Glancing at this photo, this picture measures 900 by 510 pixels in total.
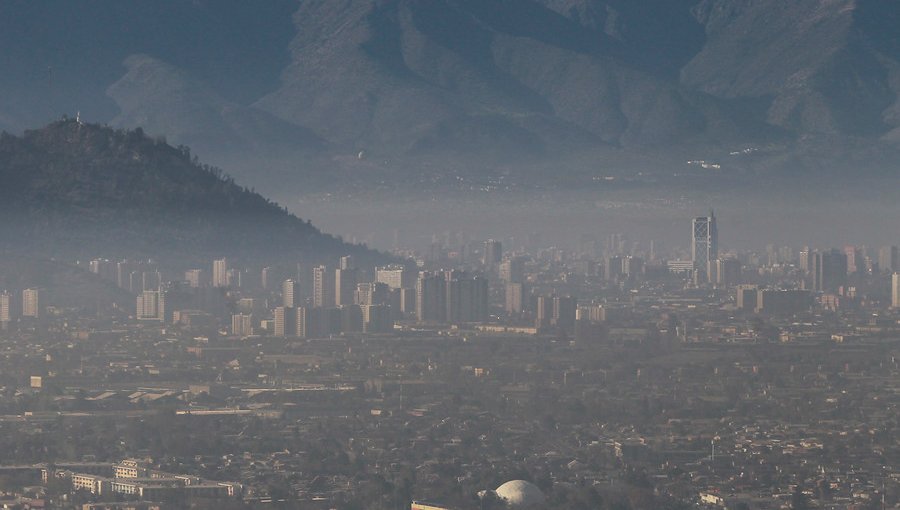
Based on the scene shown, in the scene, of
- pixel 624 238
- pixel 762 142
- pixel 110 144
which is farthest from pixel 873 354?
pixel 762 142

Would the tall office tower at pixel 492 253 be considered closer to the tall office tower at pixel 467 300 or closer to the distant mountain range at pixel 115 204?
the distant mountain range at pixel 115 204

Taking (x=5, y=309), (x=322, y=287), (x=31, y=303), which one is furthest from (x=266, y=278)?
(x=5, y=309)

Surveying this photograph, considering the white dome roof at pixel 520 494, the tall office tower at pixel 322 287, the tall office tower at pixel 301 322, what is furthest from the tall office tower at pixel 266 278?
the white dome roof at pixel 520 494

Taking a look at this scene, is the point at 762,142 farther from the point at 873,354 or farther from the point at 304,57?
the point at 873,354

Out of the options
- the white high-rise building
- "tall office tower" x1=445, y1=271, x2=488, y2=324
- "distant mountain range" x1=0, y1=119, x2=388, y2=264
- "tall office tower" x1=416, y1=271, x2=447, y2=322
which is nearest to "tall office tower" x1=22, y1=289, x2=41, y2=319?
"distant mountain range" x1=0, y1=119, x2=388, y2=264

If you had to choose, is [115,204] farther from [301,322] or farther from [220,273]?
[301,322]

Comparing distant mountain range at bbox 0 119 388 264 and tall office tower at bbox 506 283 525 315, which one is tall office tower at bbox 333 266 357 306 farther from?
distant mountain range at bbox 0 119 388 264
